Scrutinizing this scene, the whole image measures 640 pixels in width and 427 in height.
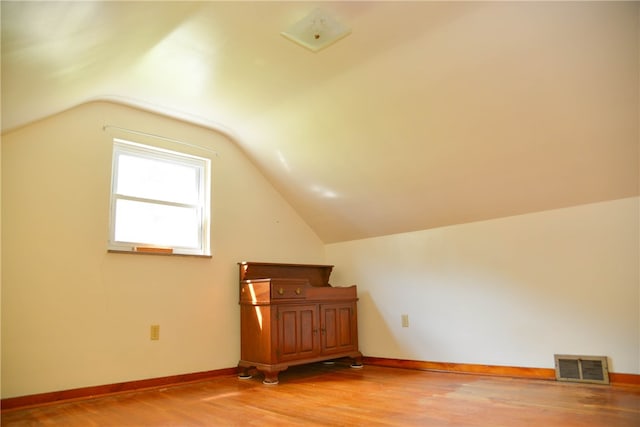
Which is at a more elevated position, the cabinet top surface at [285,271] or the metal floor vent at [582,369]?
the cabinet top surface at [285,271]

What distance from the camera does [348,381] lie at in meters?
3.35

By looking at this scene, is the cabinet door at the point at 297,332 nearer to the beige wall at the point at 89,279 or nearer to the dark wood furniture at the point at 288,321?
the dark wood furniture at the point at 288,321

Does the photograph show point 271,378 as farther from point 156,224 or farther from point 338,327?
point 156,224

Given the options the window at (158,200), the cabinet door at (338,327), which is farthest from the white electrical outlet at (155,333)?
the cabinet door at (338,327)

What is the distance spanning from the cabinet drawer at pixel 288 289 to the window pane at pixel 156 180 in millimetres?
1101

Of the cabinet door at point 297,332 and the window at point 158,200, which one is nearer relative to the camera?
the window at point 158,200

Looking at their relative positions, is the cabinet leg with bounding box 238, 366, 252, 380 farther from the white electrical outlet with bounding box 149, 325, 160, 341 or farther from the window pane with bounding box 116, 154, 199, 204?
the window pane with bounding box 116, 154, 199, 204

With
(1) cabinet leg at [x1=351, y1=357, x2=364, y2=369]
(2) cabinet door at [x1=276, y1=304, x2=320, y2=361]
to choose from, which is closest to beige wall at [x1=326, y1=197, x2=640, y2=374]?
(1) cabinet leg at [x1=351, y1=357, x2=364, y2=369]

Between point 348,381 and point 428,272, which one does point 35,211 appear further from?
point 428,272

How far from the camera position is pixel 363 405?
8.36 ft

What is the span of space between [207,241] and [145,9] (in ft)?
7.67

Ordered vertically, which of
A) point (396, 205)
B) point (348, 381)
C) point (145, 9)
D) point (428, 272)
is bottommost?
point (348, 381)

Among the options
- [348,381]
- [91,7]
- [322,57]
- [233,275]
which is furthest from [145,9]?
[348,381]

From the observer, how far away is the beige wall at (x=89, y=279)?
9.01ft
